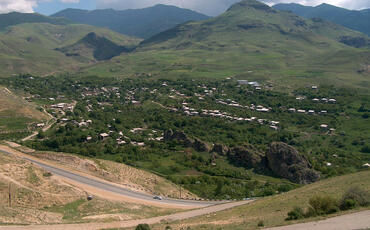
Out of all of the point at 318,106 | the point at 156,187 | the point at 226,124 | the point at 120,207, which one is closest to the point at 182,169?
the point at 156,187

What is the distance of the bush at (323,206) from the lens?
2664 centimetres

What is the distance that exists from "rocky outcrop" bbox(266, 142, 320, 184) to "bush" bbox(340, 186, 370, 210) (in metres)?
31.7

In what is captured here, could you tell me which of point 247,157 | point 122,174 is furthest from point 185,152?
point 122,174

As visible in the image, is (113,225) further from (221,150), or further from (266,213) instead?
(221,150)

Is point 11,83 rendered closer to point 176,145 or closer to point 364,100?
point 176,145

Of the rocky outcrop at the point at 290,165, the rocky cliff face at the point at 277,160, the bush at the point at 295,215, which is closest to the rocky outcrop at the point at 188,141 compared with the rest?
the rocky cliff face at the point at 277,160

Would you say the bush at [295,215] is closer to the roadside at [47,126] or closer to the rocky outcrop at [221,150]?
the rocky outcrop at [221,150]

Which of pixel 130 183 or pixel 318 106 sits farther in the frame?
pixel 318 106

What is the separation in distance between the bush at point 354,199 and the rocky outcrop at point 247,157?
1452 inches

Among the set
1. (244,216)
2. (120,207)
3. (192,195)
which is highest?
(244,216)

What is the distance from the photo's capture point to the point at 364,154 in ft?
258

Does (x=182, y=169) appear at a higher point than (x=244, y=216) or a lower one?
lower

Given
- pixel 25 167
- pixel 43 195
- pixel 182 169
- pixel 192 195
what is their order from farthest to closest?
pixel 182 169
pixel 192 195
pixel 25 167
pixel 43 195

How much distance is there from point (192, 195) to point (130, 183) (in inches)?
384
